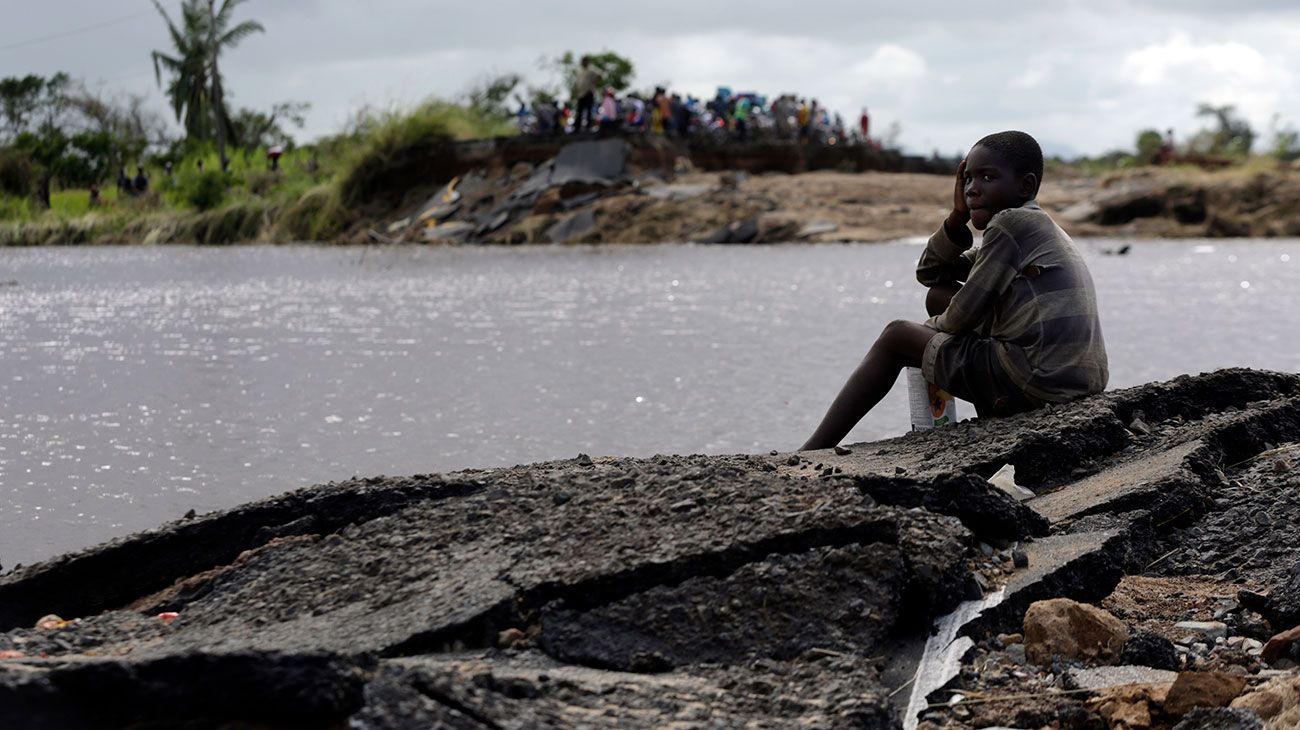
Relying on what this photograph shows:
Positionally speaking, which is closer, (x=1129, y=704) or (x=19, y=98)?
(x=1129, y=704)

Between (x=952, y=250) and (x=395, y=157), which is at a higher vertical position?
A: (x=395, y=157)

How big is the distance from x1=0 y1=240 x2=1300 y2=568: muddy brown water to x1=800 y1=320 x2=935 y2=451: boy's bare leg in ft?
5.88

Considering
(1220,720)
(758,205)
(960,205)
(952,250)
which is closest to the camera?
(1220,720)

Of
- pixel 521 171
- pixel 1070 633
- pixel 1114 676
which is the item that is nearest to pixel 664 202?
pixel 521 171

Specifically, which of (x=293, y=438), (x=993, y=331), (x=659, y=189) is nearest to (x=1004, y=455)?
(x=993, y=331)

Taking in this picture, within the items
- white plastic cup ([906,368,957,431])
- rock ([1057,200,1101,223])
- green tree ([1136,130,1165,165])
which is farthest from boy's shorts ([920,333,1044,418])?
green tree ([1136,130,1165,165])

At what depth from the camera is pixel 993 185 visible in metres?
5.29

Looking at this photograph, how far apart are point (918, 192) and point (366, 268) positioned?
11745 millimetres

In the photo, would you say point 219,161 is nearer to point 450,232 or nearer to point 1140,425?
point 450,232

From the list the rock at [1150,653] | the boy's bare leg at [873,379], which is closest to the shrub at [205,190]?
the boy's bare leg at [873,379]

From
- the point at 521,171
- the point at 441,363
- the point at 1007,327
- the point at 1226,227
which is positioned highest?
the point at 521,171

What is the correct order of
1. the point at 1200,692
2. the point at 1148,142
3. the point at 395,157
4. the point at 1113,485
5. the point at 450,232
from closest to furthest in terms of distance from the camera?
the point at 1200,692 → the point at 1113,485 → the point at 450,232 → the point at 395,157 → the point at 1148,142

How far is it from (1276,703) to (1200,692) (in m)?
0.13

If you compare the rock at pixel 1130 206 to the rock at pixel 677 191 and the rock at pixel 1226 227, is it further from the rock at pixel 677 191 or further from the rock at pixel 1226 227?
the rock at pixel 677 191
